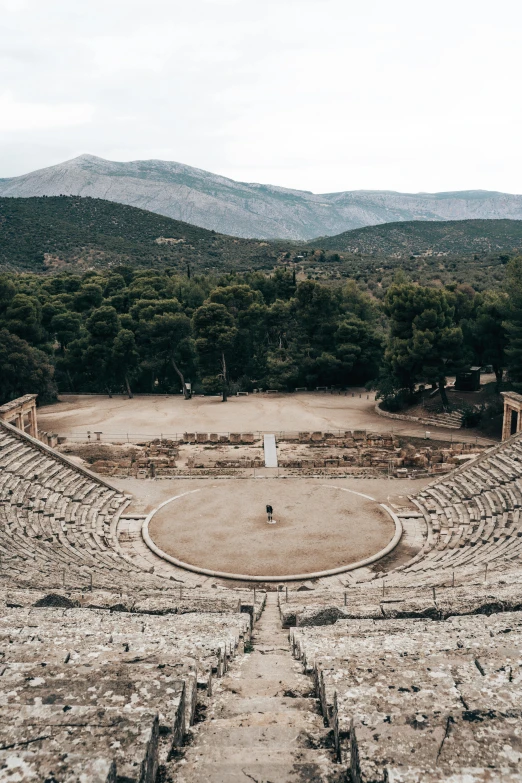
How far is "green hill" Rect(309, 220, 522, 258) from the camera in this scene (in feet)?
330

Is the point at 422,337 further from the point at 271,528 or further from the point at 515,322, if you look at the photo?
the point at 271,528

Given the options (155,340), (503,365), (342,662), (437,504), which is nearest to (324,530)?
(437,504)

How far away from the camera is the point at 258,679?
6602mm

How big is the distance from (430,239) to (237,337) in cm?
7621

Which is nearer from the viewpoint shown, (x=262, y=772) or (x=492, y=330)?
(x=262, y=772)

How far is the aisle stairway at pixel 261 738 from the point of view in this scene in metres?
3.51

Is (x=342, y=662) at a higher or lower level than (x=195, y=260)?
lower

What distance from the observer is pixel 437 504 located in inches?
841

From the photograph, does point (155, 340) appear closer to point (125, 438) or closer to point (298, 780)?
point (125, 438)

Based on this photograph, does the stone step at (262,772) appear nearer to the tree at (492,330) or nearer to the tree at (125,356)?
the tree at (492,330)

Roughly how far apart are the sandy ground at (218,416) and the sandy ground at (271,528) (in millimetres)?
11006

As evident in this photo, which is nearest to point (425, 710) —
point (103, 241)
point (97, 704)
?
point (97, 704)

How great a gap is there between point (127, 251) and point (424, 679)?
284 feet

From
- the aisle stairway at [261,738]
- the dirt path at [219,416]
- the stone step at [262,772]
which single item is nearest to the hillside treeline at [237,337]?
the dirt path at [219,416]
